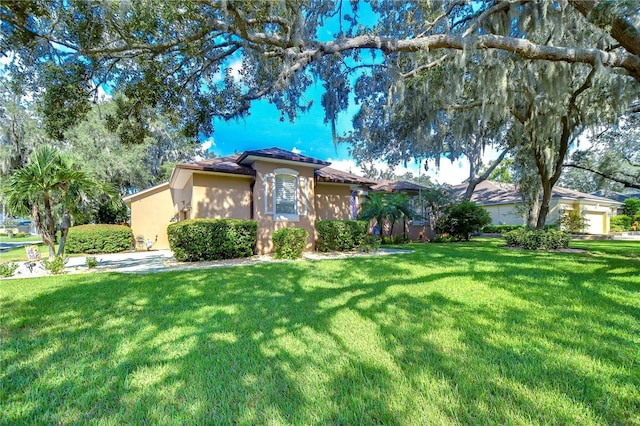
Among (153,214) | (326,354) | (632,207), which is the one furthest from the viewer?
(632,207)

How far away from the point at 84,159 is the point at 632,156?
35.9m

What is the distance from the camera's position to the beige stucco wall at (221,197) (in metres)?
10.1

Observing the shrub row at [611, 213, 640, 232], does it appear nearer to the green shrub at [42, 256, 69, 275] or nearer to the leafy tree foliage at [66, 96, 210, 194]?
the leafy tree foliage at [66, 96, 210, 194]

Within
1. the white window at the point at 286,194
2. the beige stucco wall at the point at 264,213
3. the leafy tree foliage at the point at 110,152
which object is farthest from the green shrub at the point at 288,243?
the leafy tree foliage at the point at 110,152

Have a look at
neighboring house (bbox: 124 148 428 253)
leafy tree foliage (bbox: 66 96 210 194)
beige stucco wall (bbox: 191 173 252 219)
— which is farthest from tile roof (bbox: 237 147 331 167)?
leafy tree foliage (bbox: 66 96 210 194)

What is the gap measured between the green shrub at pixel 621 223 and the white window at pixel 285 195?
3137cm

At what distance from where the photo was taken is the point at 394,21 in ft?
29.6

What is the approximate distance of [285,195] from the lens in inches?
426

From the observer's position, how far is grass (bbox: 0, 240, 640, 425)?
6.53 ft

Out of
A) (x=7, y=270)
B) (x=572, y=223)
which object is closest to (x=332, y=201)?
(x=7, y=270)

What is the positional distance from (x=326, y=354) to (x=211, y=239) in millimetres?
7246

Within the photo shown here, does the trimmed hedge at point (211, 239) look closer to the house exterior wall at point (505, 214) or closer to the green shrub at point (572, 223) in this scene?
the green shrub at point (572, 223)

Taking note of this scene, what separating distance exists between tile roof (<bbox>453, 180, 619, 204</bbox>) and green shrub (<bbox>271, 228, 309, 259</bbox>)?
2010cm

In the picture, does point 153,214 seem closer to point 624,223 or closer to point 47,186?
point 47,186
